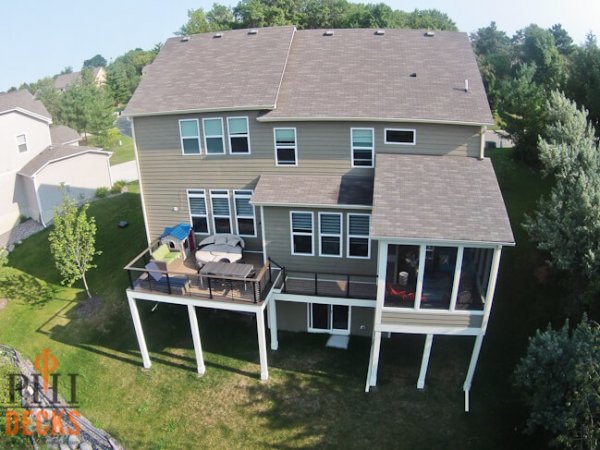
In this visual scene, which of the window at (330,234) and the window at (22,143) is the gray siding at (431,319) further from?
the window at (22,143)

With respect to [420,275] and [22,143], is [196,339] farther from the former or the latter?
[22,143]

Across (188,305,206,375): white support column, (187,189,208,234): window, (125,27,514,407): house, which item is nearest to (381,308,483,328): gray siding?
(125,27,514,407): house

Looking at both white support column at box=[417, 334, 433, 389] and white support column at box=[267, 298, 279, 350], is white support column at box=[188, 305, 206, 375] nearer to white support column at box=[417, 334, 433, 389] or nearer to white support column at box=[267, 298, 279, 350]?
white support column at box=[267, 298, 279, 350]

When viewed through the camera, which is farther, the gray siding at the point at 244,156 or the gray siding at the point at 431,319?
the gray siding at the point at 244,156

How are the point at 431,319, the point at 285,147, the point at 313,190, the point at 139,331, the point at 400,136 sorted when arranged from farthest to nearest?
the point at 285,147 < the point at 139,331 < the point at 313,190 < the point at 400,136 < the point at 431,319

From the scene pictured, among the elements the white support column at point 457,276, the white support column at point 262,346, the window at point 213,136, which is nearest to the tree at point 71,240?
the window at point 213,136

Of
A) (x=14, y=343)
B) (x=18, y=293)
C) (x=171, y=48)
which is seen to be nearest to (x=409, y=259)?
(x=171, y=48)

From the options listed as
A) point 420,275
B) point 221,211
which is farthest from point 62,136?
point 420,275
